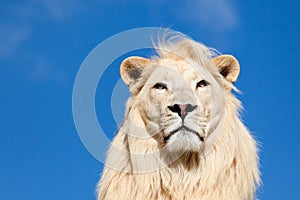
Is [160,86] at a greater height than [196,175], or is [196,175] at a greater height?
[160,86]

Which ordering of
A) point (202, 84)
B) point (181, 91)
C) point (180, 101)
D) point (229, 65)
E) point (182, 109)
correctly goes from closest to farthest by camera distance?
1. point (182, 109)
2. point (180, 101)
3. point (181, 91)
4. point (202, 84)
5. point (229, 65)

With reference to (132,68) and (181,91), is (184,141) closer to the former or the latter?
(181,91)

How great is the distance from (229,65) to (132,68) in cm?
124

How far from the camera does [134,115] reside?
36.2 feet

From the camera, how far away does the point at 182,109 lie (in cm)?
1040

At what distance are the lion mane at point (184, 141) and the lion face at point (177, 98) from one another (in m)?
0.01

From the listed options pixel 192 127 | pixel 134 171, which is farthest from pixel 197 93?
pixel 134 171

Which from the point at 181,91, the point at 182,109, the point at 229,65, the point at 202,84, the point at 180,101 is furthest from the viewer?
the point at 229,65

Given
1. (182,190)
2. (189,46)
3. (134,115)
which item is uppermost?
(189,46)

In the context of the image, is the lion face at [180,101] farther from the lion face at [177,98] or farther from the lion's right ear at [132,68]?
the lion's right ear at [132,68]

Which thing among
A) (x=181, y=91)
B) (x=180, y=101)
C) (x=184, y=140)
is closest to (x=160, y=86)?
(x=181, y=91)

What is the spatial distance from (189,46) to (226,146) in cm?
140

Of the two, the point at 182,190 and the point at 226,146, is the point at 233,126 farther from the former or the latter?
the point at 182,190

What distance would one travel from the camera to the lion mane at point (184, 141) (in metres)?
10.6
